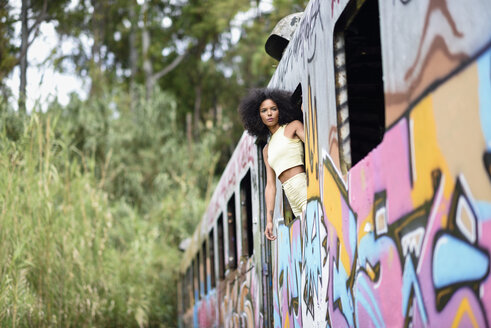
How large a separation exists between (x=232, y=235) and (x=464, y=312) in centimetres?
660

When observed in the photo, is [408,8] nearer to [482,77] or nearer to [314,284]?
[482,77]

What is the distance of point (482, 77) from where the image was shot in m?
1.83

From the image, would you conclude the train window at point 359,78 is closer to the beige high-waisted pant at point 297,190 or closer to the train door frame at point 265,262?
the beige high-waisted pant at point 297,190

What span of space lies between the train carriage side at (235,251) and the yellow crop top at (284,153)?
1308mm

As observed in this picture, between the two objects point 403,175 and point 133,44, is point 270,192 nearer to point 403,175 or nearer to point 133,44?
point 403,175

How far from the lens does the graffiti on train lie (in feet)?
6.16

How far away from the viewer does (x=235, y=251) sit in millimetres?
8398

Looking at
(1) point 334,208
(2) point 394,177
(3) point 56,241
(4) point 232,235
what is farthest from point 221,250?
(2) point 394,177

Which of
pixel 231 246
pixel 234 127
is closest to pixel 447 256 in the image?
pixel 231 246

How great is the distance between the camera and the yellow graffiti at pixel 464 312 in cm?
188

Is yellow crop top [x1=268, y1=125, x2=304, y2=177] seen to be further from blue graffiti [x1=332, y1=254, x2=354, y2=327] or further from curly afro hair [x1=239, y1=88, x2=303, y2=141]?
blue graffiti [x1=332, y1=254, x2=354, y2=327]

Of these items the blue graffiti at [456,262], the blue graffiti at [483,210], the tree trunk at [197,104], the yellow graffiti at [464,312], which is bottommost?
the yellow graffiti at [464,312]

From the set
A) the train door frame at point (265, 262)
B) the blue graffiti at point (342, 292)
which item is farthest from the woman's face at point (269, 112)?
the blue graffiti at point (342, 292)

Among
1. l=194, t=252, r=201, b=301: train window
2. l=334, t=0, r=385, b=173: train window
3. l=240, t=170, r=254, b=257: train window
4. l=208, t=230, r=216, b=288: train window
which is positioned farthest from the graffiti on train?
l=194, t=252, r=201, b=301: train window
